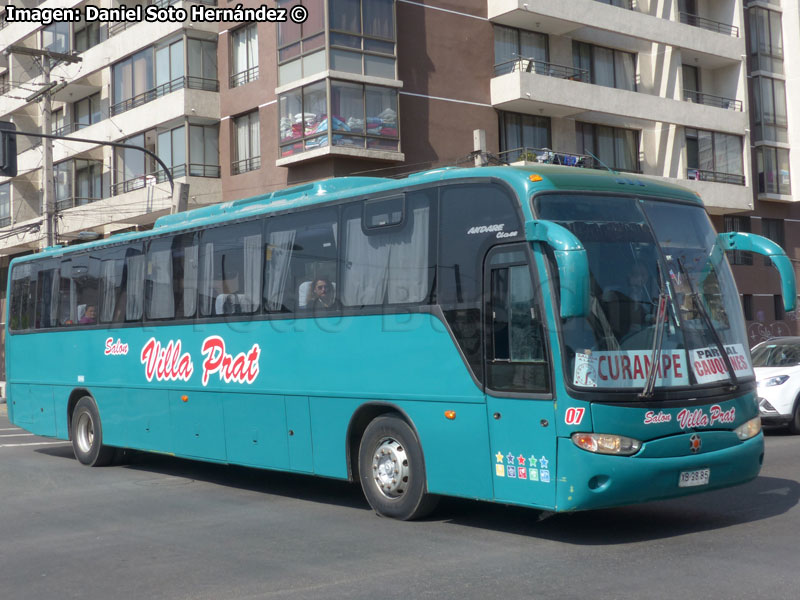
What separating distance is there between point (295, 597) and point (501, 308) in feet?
10.5

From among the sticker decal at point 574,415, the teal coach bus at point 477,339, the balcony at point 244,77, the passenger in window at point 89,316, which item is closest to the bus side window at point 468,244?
the teal coach bus at point 477,339

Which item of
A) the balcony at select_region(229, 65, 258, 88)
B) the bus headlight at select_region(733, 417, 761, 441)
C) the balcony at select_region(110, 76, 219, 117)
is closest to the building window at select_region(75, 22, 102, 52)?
the balcony at select_region(110, 76, 219, 117)

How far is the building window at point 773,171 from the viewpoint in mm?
39188

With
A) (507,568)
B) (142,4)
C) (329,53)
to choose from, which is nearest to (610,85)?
(329,53)

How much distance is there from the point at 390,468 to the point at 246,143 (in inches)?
920

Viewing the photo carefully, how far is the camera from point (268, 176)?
3020cm

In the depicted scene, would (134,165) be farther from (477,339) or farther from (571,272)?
(571,272)

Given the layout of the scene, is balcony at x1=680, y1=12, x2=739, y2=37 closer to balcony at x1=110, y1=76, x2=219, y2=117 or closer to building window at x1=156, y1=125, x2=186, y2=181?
balcony at x1=110, y1=76, x2=219, y2=117

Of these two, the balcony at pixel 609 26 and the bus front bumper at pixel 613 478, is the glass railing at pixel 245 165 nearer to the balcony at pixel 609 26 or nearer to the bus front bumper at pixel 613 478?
the balcony at pixel 609 26

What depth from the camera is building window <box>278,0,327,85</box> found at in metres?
27.9

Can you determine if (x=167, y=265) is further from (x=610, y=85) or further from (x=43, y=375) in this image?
(x=610, y=85)

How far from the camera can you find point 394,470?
32.1 feet

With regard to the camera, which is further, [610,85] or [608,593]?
[610,85]

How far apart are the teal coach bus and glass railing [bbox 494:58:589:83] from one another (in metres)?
21.0
